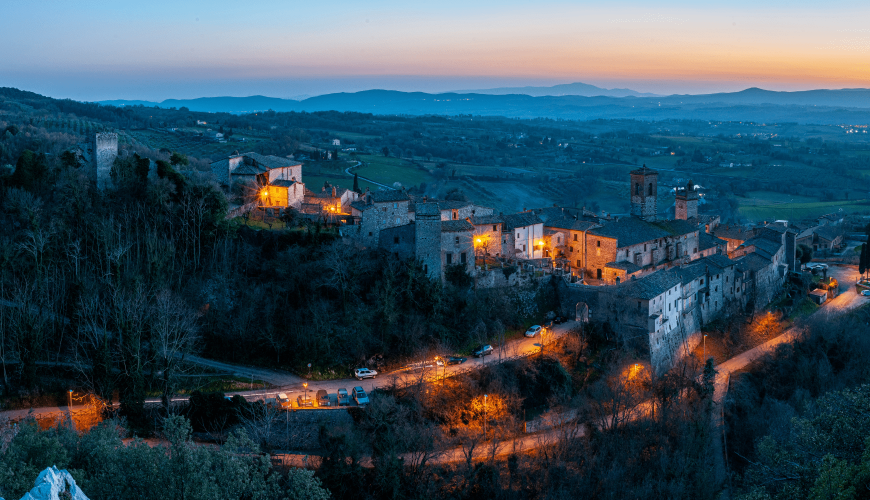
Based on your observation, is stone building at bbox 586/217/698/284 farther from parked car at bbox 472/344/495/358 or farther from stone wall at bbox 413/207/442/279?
stone wall at bbox 413/207/442/279

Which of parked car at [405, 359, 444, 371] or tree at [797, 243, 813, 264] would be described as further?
tree at [797, 243, 813, 264]

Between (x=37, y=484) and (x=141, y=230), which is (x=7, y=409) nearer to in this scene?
(x=141, y=230)

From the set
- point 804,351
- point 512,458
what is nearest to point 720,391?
point 804,351

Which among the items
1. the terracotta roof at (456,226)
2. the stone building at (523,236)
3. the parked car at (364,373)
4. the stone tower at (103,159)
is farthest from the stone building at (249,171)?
the parked car at (364,373)

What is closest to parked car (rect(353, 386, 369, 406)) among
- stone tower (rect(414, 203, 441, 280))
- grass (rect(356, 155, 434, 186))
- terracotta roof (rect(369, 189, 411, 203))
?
stone tower (rect(414, 203, 441, 280))

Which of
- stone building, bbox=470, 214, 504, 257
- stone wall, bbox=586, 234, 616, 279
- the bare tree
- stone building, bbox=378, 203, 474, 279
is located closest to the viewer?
the bare tree

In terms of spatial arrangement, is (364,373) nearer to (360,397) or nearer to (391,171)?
(360,397)
